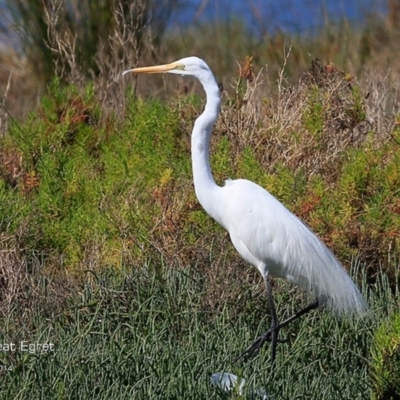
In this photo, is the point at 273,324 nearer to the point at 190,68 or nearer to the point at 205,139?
the point at 205,139

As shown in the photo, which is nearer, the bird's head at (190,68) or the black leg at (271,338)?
the black leg at (271,338)

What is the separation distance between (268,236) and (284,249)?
73 millimetres

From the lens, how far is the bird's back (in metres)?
3.72

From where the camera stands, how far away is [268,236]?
377 cm

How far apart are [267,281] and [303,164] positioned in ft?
3.43

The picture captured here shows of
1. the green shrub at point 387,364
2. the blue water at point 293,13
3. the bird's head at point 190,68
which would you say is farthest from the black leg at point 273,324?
the blue water at point 293,13

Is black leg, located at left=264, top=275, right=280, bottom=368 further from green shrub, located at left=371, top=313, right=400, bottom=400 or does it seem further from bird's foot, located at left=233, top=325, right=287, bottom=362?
green shrub, located at left=371, top=313, right=400, bottom=400

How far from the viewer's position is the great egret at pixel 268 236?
3721 mm

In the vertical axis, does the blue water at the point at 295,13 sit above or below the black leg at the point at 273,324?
below

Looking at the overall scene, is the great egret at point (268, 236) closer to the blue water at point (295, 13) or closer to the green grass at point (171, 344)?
the green grass at point (171, 344)

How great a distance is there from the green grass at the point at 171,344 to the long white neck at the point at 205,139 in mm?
321

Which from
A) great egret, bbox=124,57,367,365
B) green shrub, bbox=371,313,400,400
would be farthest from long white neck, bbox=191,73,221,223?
green shrub, bbox=371,313,400,400

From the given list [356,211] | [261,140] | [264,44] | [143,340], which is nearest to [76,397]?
[143,340]

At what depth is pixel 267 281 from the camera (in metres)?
3.78
